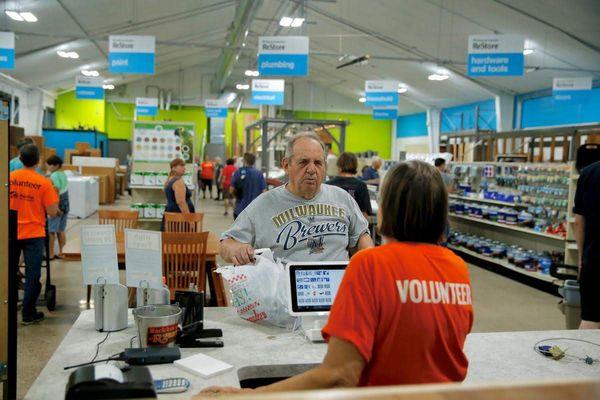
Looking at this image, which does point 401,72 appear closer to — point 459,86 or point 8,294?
point 459,86

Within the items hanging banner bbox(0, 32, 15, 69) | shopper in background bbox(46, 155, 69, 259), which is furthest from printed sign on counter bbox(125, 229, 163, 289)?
hanging banner bbox(0, 32, 15, 69)

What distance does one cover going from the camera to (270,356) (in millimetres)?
1984

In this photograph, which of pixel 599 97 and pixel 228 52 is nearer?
pixel 599 97

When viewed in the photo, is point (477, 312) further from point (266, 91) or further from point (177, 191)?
point (266, 91)

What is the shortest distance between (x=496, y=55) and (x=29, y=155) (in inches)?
295

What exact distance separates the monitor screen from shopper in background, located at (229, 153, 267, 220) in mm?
5576

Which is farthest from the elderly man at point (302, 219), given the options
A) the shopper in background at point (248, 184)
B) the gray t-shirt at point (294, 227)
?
the shopper in background at point (248, 184)

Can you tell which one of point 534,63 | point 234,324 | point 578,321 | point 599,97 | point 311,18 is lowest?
point 578,321

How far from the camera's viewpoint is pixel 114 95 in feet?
73.7

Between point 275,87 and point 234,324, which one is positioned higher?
point 275,87

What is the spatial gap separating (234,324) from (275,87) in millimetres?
12924

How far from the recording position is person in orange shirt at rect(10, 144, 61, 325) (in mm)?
4574

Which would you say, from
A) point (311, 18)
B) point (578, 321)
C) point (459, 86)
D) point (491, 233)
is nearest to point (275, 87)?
point (311, 18)

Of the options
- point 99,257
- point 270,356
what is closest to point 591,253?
point 270,356
